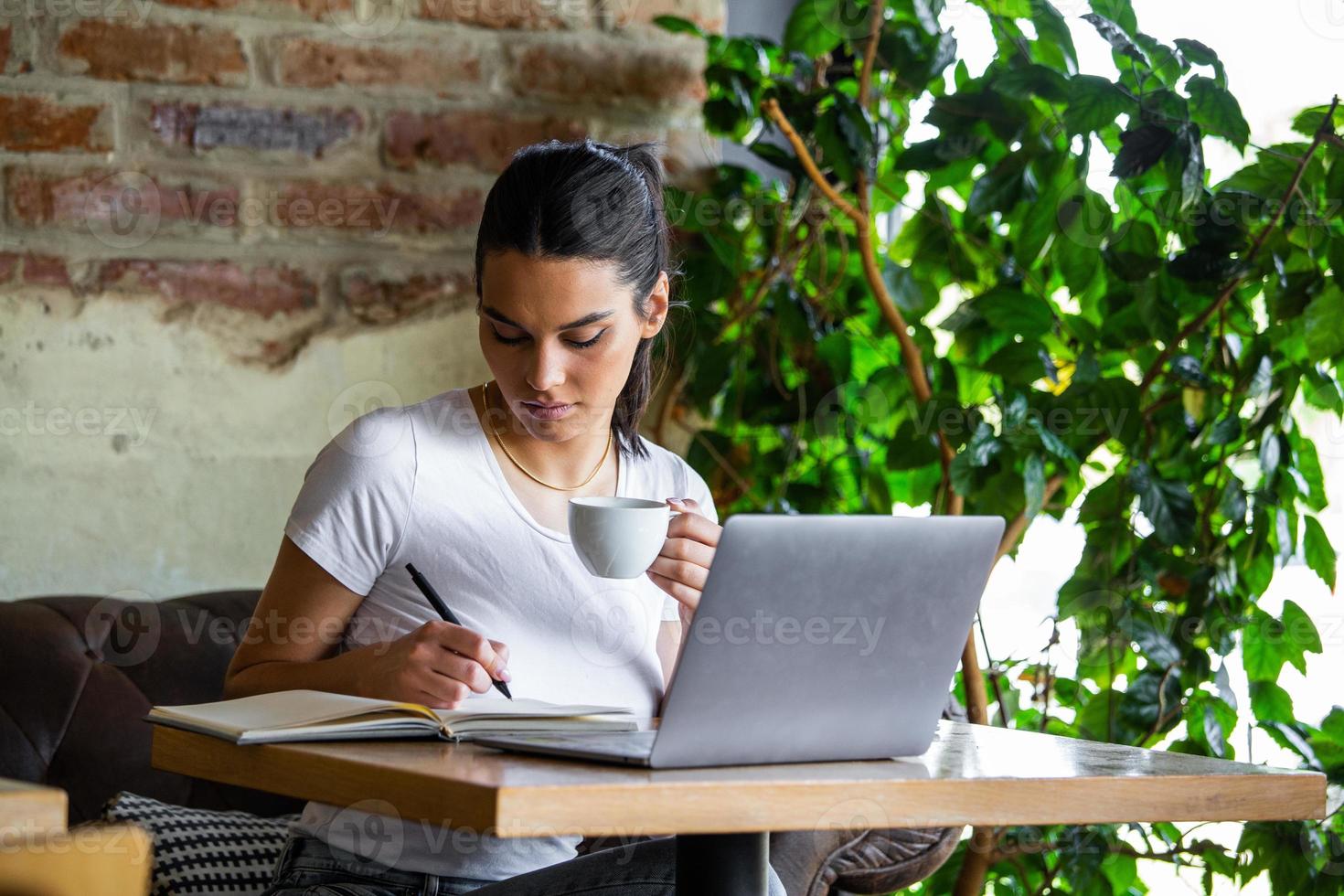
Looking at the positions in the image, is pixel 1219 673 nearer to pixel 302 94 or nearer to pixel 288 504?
pixel 288 504

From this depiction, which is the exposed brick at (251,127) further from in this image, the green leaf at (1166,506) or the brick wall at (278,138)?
the green leaf at (1166,506)

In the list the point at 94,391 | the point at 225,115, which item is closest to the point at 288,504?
the point at 94,391

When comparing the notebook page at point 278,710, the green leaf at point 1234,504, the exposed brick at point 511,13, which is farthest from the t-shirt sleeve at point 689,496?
the exposed brick at point 511,13

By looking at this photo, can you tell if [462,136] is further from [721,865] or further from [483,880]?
[721,865]

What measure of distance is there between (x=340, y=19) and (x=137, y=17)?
0.91 ft

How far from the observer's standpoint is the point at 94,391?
1893mm

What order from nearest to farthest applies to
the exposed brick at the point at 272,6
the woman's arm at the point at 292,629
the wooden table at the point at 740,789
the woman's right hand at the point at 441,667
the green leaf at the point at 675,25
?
the wooden table at the point at 740,789 → the woman's right hand at the point at 441,667 → the woman's arm at the point at 292,629 → the exposed brick at the point at 272,6 → the green leaf at the point at 675,25

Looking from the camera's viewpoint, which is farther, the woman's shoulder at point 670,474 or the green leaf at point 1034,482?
the green leaf at point 1034,482

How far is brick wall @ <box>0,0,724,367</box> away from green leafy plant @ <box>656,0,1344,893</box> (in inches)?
10.4

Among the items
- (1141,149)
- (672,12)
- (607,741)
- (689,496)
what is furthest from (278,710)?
(672,12)

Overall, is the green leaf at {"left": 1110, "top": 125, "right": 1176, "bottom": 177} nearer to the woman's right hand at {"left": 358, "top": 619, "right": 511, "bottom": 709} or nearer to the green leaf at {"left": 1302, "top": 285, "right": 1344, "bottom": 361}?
the green leaf at {"left": 1302, "top": 285, "right": 1344, "bottom": 361}

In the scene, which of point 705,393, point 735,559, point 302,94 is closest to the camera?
point 735,559

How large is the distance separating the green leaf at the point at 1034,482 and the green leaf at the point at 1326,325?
344 mm

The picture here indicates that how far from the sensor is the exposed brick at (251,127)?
1.94 metres
